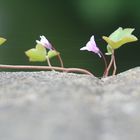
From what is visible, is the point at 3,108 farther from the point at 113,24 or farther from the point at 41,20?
the point at 41,20

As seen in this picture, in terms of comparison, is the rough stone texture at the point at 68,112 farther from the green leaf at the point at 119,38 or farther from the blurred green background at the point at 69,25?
the blurred green background at the point at 69,25

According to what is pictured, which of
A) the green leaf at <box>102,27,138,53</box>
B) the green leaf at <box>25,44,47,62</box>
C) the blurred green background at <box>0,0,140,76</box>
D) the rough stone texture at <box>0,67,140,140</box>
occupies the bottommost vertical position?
the blurred green background at <box>0,0,140,76</box>

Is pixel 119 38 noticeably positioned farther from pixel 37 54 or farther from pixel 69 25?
pixel 69 25

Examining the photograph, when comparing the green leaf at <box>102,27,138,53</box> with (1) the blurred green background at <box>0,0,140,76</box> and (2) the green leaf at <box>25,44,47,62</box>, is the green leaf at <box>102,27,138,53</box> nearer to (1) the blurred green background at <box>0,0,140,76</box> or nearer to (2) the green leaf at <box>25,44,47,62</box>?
(2) the green leaf at <box>25,44,47,62</box>

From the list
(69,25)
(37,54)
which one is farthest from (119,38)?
(69,25)

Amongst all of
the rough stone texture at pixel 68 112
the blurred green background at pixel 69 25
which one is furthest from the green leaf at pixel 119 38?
the blurred green background at pixel 69 25

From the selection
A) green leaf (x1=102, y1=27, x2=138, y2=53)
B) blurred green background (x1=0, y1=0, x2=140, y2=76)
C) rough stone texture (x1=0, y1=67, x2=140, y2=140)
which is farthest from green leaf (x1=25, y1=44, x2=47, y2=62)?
blurred green background (x1=0, y1=0, x2=140, y2=76)

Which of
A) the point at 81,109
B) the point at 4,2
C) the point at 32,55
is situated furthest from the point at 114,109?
the point at 4,2
